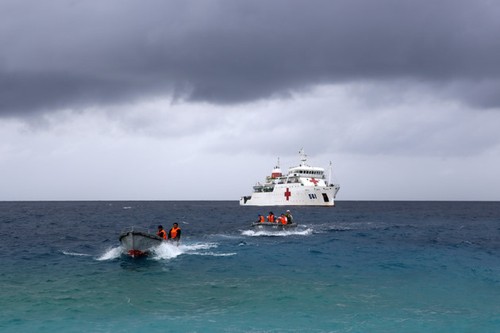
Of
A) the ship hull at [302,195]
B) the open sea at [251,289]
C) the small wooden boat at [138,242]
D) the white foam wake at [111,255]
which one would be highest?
the ship hull at [302,195]

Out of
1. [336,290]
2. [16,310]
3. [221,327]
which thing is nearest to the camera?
[221,327]

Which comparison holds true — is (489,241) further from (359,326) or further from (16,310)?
(16,310)

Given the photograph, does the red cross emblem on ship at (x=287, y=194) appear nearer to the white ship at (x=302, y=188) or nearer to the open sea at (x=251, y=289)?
the white ship at (x=302, y=188)

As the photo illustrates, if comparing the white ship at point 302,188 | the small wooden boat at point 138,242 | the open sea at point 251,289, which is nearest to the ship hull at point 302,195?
the white ship at point 302,188

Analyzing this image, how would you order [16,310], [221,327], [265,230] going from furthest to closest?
[265,230] < [16,310] < [221,327]

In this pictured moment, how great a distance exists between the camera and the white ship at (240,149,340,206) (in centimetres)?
11125

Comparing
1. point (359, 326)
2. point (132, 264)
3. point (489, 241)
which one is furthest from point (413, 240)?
point (359, 326)

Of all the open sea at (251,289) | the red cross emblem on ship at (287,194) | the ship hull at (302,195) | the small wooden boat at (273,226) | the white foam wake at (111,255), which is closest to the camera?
the open sea at (251,289)

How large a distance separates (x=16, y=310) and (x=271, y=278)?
36.3ft

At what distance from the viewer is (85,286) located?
65.6ft

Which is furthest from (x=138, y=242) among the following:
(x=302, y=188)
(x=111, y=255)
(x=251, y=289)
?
(x=302, y=188)

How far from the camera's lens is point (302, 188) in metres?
110

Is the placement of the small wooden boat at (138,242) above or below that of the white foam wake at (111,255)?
above

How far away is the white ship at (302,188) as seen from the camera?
11125 cm
